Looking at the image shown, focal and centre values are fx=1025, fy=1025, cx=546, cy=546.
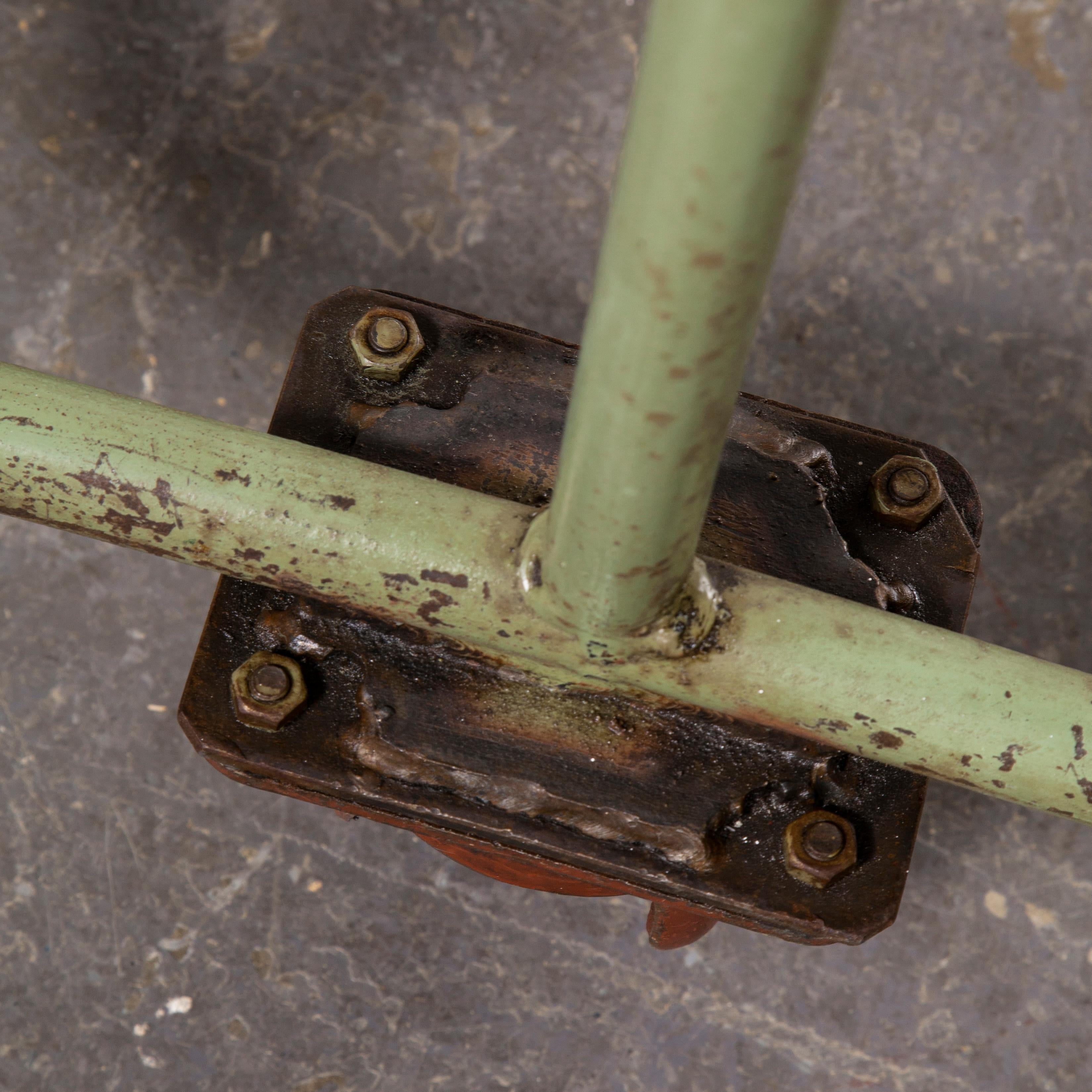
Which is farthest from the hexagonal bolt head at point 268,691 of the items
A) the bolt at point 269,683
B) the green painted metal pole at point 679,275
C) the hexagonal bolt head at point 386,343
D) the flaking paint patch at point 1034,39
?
the flaking paint patch at point 1034,39

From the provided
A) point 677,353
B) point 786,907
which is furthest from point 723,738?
point 677,353

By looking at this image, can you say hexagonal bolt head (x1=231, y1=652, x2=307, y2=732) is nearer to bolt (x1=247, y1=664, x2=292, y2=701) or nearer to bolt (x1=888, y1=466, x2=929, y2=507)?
bolt (x1=247, y1=664, x2=292, y2=701)

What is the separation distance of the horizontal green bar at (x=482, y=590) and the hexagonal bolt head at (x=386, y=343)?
32cm

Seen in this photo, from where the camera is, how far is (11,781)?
2.14 m

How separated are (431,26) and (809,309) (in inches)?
41.9

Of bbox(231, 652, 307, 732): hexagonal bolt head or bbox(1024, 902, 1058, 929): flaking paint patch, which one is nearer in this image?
bbox(231, 652, 307, 732): hexagonal bolt head

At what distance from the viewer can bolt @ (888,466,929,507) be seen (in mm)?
1286

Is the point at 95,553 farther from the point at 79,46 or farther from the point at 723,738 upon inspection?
the point at 723,738

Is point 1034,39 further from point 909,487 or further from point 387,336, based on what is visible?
point 387,336

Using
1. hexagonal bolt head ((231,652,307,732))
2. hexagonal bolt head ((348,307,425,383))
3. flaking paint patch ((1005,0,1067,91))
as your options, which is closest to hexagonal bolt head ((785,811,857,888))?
hexagonal bolt head ((231,652,307,732))

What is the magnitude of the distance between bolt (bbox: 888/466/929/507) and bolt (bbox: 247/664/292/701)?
0.78 metres

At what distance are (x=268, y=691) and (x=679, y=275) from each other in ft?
2.62

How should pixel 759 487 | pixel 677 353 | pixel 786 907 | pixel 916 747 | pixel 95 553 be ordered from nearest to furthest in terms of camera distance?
pixel 677 353, pixel 916 747, pixel 786 907, pixel 759 487, pixel 95 553

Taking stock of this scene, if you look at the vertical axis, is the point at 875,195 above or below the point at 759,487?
above
